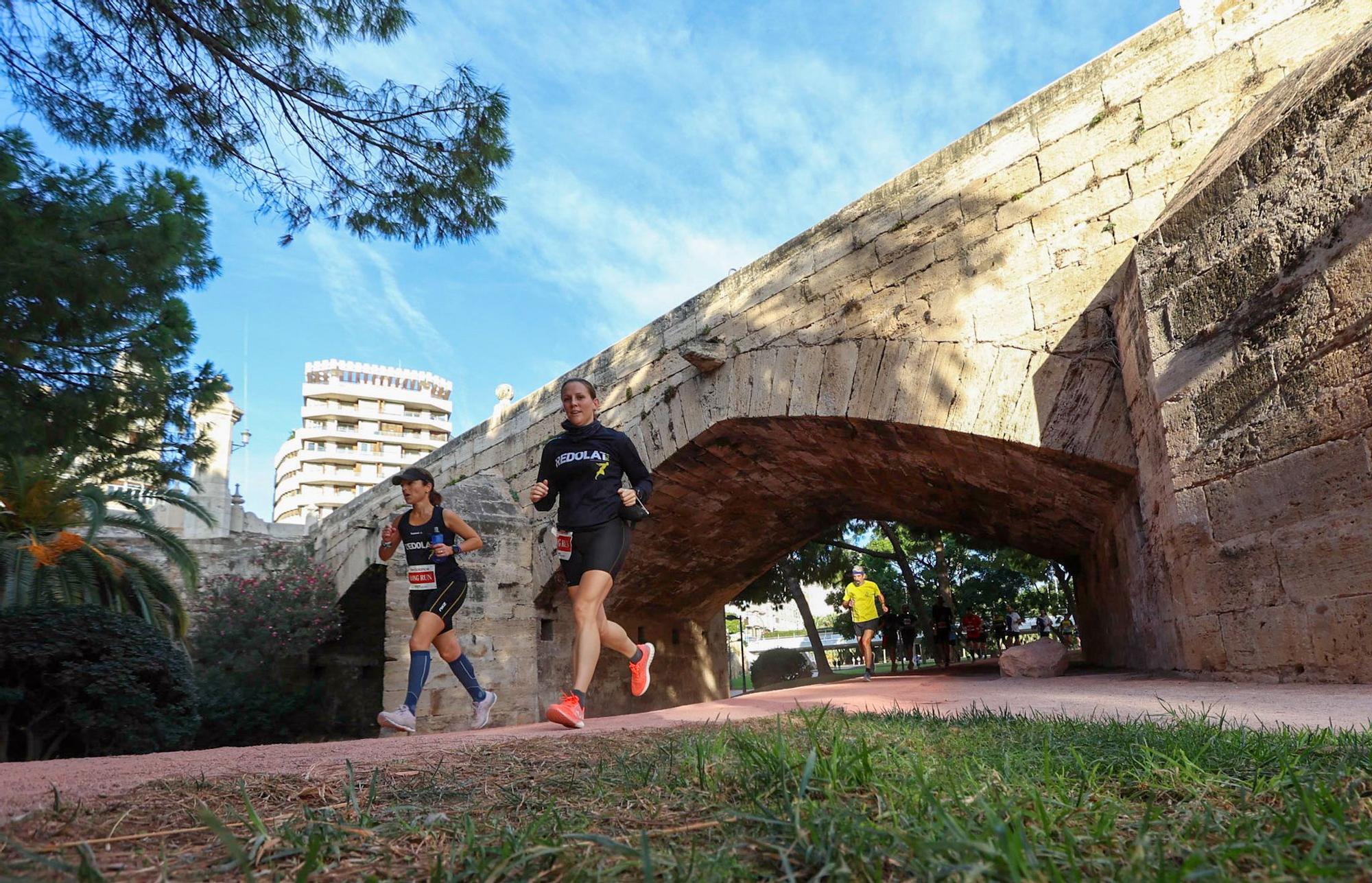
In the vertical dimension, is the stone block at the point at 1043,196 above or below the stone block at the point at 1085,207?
above

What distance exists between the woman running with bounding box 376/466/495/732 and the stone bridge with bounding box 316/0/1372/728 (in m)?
2.97

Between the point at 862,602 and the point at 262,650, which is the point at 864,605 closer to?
the point at 862,602

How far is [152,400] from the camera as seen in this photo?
5.82m

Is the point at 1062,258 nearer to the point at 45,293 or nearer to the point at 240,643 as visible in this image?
the point at 45,293

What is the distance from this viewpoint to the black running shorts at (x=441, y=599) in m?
4.88

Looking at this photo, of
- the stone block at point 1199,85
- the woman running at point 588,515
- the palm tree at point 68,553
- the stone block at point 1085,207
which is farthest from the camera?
the palm tree at point 68,553

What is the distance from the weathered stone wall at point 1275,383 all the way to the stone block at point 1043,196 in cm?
104

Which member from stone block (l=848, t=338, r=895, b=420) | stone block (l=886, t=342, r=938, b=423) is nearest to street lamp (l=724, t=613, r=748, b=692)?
stone block (l=848, t=338, r=895, b=420)

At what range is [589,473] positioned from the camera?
418 cm

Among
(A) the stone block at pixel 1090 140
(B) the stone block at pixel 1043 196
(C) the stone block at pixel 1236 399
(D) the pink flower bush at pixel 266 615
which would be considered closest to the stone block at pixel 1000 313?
(B) the stone block at pixel 1043 196

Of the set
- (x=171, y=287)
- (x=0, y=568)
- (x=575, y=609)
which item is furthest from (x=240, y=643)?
(x=575, y=609)

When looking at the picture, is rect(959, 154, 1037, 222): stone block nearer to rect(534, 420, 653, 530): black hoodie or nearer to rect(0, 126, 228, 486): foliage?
rect(534, 420, 653, 530): black hoodie

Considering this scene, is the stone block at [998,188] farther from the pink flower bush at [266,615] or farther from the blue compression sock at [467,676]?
the pink flower bush at [266,615]

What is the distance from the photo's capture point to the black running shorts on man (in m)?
4.90
